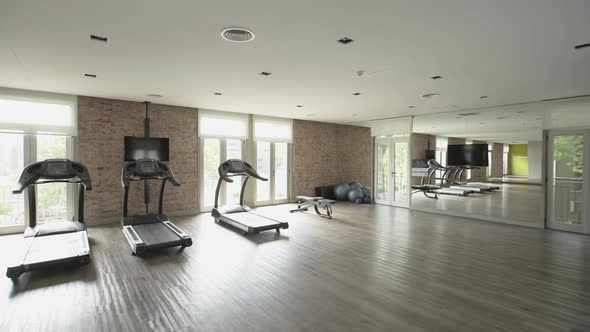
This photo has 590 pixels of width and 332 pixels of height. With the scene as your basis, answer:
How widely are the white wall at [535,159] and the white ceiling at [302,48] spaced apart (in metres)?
1.40

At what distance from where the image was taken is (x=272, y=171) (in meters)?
9.62

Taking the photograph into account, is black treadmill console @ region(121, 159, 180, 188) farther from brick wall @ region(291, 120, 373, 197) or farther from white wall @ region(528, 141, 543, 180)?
white wall @ region(528, 141, 543, 180)

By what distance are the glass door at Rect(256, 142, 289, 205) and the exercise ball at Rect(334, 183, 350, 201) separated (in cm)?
181

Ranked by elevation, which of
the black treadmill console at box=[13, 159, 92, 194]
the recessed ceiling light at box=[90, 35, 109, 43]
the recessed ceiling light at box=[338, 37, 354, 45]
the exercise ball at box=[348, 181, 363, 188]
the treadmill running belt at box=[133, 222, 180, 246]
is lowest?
the treadmill running belt at box=[133, 222, 180, 246]

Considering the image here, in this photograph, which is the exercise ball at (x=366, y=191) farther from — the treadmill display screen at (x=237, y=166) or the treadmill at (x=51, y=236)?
the treadmill at (x=51, y=236)

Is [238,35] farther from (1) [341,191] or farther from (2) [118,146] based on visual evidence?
(1) [341,191]

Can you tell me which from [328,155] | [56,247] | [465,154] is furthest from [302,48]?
[328,155]

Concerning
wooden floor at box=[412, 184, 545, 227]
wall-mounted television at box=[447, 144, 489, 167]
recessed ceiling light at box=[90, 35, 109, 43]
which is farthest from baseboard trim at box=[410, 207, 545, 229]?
recessed ceiling light at box=[90, 35, 109, 43]

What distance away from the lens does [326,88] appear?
225 inches

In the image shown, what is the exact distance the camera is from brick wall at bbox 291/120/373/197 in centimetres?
1030

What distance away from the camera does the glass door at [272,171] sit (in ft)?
30.8

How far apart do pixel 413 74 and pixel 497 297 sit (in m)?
3.24

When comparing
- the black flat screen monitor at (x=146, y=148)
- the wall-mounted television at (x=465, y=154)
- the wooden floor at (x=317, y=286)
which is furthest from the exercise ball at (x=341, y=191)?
the black flat screen monitor at (x=146, y=148)

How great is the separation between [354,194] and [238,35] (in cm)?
771
